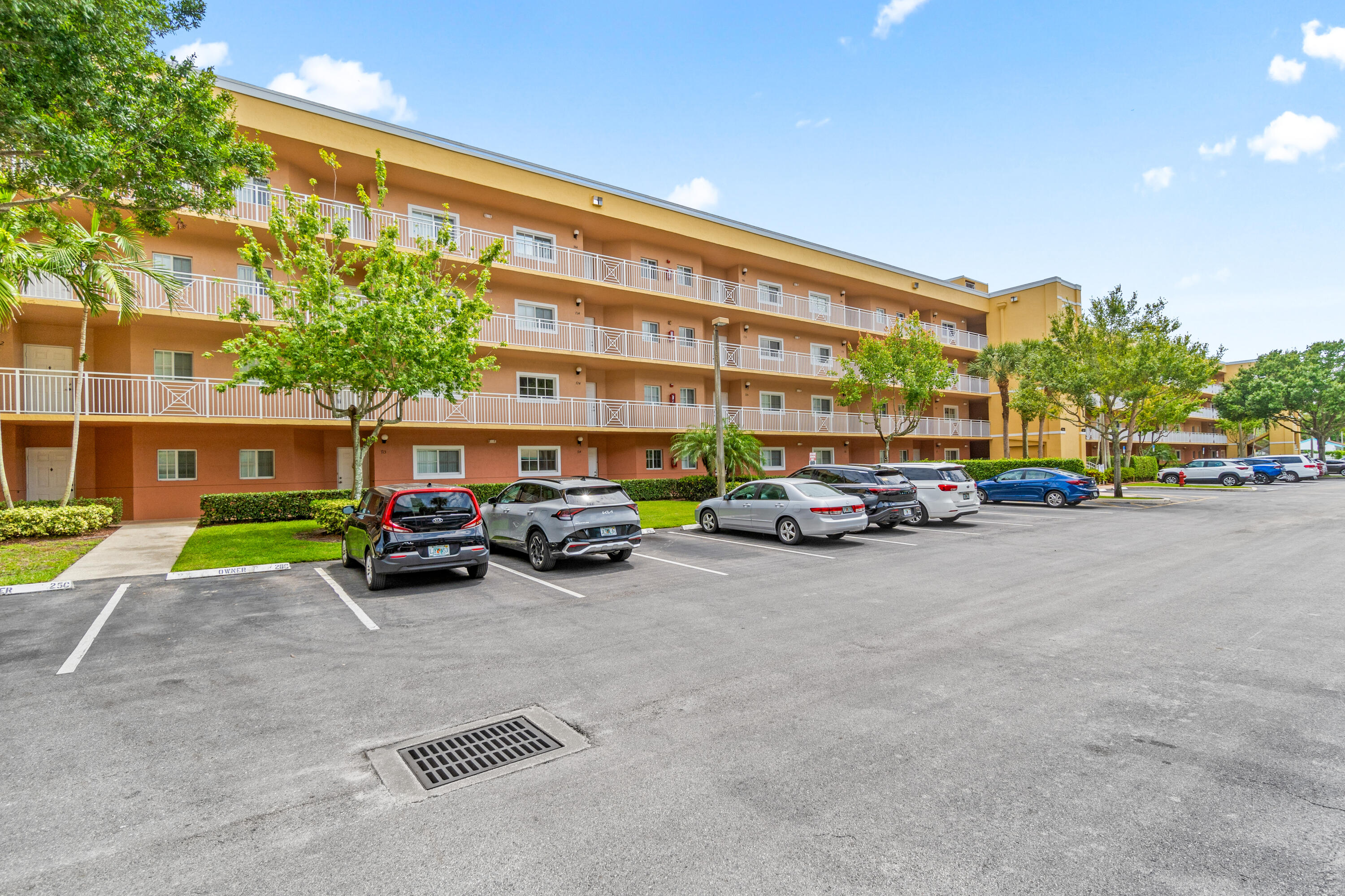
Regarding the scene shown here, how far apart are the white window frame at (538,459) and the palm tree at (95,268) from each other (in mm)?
11291

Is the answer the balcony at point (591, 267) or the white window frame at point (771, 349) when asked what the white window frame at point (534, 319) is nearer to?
the balcony at point (591, 267)

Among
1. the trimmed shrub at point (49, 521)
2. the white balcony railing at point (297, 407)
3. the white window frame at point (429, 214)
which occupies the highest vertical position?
the white window frame at point (429, 214)

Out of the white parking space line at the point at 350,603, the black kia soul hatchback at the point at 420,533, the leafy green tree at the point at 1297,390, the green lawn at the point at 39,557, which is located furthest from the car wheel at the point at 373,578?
the leafy green tree at the point at 1297,390

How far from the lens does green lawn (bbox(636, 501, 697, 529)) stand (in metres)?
17.4

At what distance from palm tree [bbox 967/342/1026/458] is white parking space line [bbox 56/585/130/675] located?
36823mm

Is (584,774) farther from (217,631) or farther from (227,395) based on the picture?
(227,395)

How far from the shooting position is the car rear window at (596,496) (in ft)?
36.5

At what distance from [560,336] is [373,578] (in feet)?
51.0

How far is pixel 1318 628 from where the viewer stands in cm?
698

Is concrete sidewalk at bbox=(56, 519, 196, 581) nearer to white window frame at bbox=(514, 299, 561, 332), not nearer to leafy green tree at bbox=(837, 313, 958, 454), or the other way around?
white window frame at bbox=(514, 299, 561, 332)

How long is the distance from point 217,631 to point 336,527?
7830mm

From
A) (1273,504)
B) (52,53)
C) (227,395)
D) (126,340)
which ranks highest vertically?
(52,53)

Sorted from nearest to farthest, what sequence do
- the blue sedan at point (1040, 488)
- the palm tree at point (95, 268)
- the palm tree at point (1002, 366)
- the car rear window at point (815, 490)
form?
the palm tree at point (95, 268)
the car rear window at point (815, 490)
the blue sedan at point (1040, 488)
the palm tree at point (1002, 366)

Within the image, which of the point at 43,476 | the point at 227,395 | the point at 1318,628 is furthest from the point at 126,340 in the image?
the point at 1318,628
